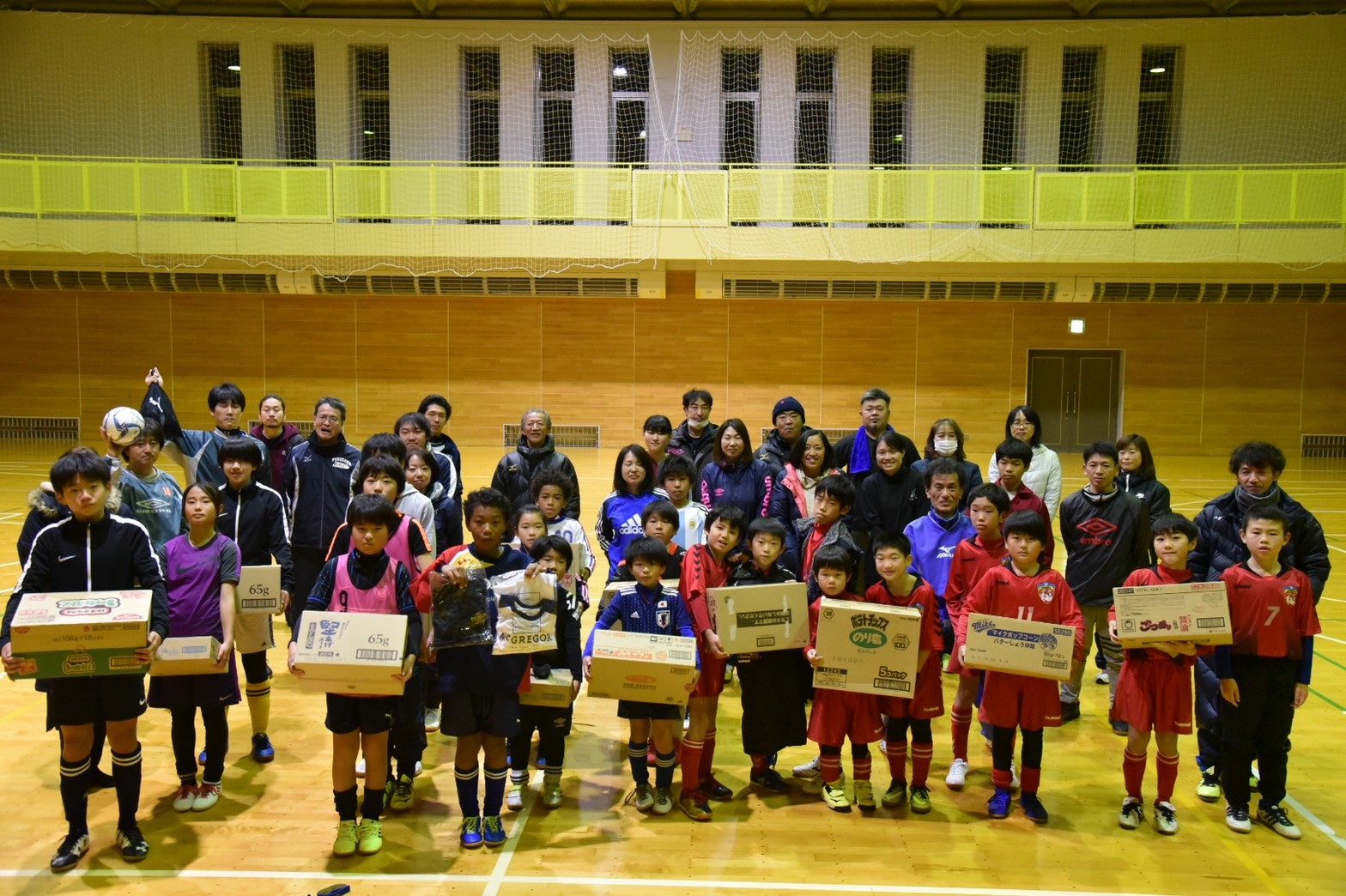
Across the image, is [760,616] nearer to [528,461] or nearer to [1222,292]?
[528,461]

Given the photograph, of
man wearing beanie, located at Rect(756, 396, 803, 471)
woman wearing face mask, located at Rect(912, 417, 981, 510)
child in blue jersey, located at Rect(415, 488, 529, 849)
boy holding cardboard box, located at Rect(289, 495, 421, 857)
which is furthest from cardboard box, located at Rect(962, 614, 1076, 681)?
boy holding cardboard box, located at Rect(289, 495, 421, 857)

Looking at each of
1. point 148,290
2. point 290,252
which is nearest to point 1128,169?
point 290,252

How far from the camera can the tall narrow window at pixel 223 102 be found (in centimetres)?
1764

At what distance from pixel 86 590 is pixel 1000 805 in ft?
13.7

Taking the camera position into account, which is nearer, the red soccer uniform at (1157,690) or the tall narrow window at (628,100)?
the red soccer uniform at (1157,690)

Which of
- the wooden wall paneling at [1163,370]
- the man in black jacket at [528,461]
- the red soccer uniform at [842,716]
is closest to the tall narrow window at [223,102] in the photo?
the man in black jacket at [528,461]

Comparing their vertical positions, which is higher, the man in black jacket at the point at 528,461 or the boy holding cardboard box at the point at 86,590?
the man in black jacket at the point at 528,461

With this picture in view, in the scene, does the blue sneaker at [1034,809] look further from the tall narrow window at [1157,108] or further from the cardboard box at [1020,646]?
the tall narrow window at [1157,108]

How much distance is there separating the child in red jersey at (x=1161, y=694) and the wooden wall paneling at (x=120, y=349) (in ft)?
60.9

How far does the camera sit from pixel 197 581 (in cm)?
427

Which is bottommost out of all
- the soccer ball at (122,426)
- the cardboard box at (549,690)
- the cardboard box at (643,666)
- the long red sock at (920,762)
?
the long red sock at (920,762)

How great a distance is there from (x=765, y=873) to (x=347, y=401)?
16.6 metres

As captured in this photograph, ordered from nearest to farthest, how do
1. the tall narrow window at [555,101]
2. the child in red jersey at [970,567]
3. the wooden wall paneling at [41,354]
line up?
the child in red jersey at [970,567] < the tall narrow window at [555,101] < the wooden wall paneling at [41,354]

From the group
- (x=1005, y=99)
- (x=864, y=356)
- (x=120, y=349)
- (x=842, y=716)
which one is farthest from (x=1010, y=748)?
(x=120, y=349)
